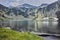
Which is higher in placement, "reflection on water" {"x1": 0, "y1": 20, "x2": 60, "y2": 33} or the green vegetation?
"reflection on water" {"x1": 0, "y1": 20, "x2": 60, "y2": 33}

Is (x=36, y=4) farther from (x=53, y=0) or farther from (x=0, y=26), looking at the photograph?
(x=0, y=26)

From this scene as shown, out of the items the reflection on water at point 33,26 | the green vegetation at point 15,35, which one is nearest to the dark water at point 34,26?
the reflection on water at point 33,26

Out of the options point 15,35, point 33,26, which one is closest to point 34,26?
point 33,26

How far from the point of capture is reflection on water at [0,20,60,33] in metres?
3.20

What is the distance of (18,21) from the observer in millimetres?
3242

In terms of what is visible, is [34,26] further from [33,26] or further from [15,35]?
[15,35]

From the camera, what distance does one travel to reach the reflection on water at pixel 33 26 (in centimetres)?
320

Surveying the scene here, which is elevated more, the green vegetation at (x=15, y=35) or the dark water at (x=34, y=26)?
the dark water at (x=34, y=26)

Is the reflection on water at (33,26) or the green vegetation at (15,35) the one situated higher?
the reflection on water at (33,26)

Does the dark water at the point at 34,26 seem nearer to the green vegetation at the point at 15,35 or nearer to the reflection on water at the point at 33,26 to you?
the reflection on water at the point at 33,26

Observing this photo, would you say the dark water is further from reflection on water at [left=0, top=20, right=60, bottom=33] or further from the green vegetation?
the green vegetation

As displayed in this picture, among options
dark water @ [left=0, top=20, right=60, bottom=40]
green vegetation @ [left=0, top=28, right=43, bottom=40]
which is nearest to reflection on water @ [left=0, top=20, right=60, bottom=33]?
dark water @ [left=0, top=20, right=60, bottom=40]

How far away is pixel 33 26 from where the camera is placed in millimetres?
3250

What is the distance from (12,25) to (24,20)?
27 cm
